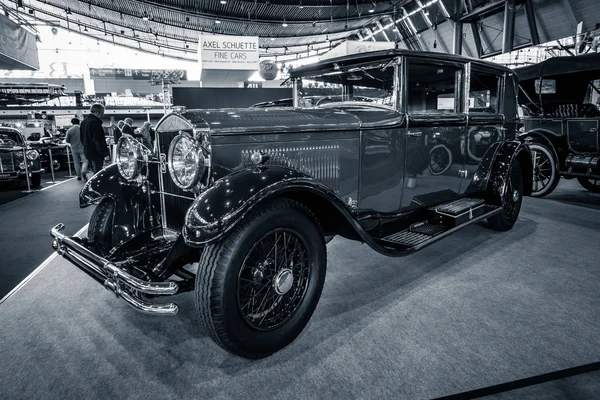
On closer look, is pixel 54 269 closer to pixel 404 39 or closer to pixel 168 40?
pixel 404 39

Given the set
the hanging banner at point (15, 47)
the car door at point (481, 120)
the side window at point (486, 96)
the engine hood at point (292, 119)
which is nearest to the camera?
the engine hood at point (292, 119)

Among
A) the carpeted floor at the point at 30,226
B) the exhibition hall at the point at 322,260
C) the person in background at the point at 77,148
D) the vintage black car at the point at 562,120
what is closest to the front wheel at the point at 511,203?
the exhibition hall at the point at 322,260

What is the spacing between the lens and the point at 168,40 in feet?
85.1

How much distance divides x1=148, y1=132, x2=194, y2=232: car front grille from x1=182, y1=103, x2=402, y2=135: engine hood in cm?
35

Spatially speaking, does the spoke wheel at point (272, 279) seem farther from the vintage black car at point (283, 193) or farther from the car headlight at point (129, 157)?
the car headlight at point (129, 157)

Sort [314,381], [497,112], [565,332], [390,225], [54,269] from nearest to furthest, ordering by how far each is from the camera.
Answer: [314,381]
[565,332]
[390,225]
[54,269]
[497,112]

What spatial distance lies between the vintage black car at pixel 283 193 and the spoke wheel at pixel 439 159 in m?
0.06

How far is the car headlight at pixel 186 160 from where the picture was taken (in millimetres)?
2047

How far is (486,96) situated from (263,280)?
3.25 metres

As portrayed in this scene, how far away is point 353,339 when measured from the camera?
7.10ft

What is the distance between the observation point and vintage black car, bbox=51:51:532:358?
5.96ft

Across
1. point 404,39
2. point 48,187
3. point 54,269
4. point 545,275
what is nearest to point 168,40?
point 404,39

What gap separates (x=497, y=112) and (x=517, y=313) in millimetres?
2314

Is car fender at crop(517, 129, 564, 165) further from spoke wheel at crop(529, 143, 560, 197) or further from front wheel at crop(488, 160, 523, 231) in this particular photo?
front wheel at crop(488, 160, 523, 231)
